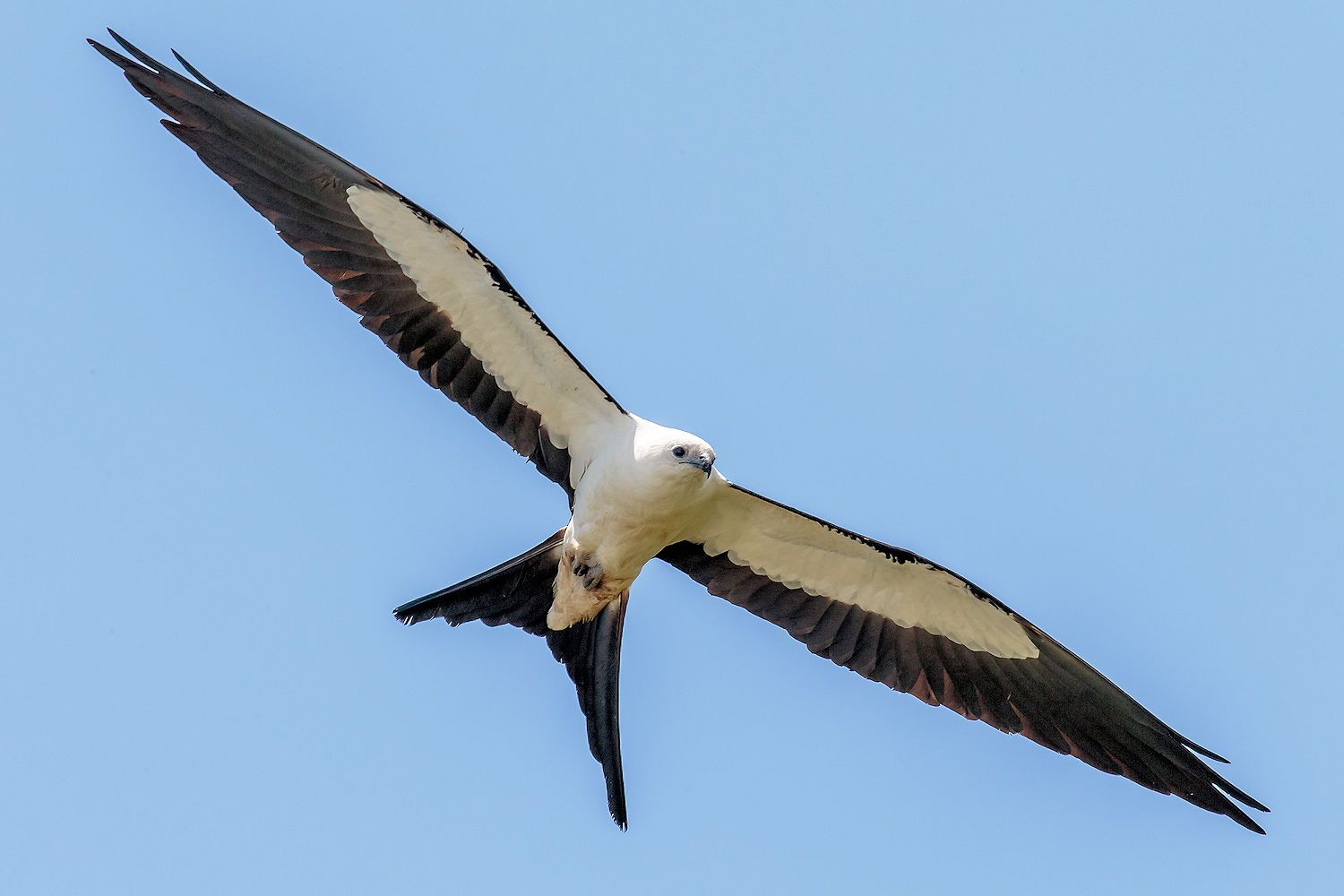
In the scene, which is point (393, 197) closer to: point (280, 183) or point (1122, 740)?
point (280, 183)

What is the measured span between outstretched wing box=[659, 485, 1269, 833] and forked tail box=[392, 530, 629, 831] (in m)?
0.80

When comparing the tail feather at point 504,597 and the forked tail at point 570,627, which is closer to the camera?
the tail feather at point 504,597

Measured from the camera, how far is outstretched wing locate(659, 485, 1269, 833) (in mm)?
9930

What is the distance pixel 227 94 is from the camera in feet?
29.1

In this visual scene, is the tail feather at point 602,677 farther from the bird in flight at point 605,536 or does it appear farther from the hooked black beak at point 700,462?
the hooked black beak at point 700,462

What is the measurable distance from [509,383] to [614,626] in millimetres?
1598

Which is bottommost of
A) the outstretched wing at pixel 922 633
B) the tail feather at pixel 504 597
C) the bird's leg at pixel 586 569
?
the tail feather at pixel 504 597

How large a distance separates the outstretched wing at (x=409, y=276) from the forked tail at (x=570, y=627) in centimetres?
54

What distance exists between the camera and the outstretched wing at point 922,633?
993 centimetres

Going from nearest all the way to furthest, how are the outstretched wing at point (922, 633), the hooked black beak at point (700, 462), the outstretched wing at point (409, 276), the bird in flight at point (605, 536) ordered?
the outstretched wing at point (409, 276)
the bird in flight at point (605, 536)
the hooked black beak at point (700, 462)
the outstretched wing at point (922, 633)

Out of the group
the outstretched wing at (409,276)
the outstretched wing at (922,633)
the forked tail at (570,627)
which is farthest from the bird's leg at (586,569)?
the outstretched wing at (922,633)

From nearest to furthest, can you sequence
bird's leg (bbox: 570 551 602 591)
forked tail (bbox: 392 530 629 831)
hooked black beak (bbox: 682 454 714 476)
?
hooked black beak (bbox: 682 454 714 476), forked tail (bbox: 392 530 629 831), bird's leg (bbox: 570 551 602 591)

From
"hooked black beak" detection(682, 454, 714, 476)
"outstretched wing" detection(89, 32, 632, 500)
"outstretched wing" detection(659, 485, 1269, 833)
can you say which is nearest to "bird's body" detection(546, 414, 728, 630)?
"hooked black beak" detection(682, 454, 714, 476)

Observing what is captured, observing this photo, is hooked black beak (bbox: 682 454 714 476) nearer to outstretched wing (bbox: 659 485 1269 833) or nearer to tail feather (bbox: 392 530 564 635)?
outstretched wing (bbox: 659 485 1269 833)
